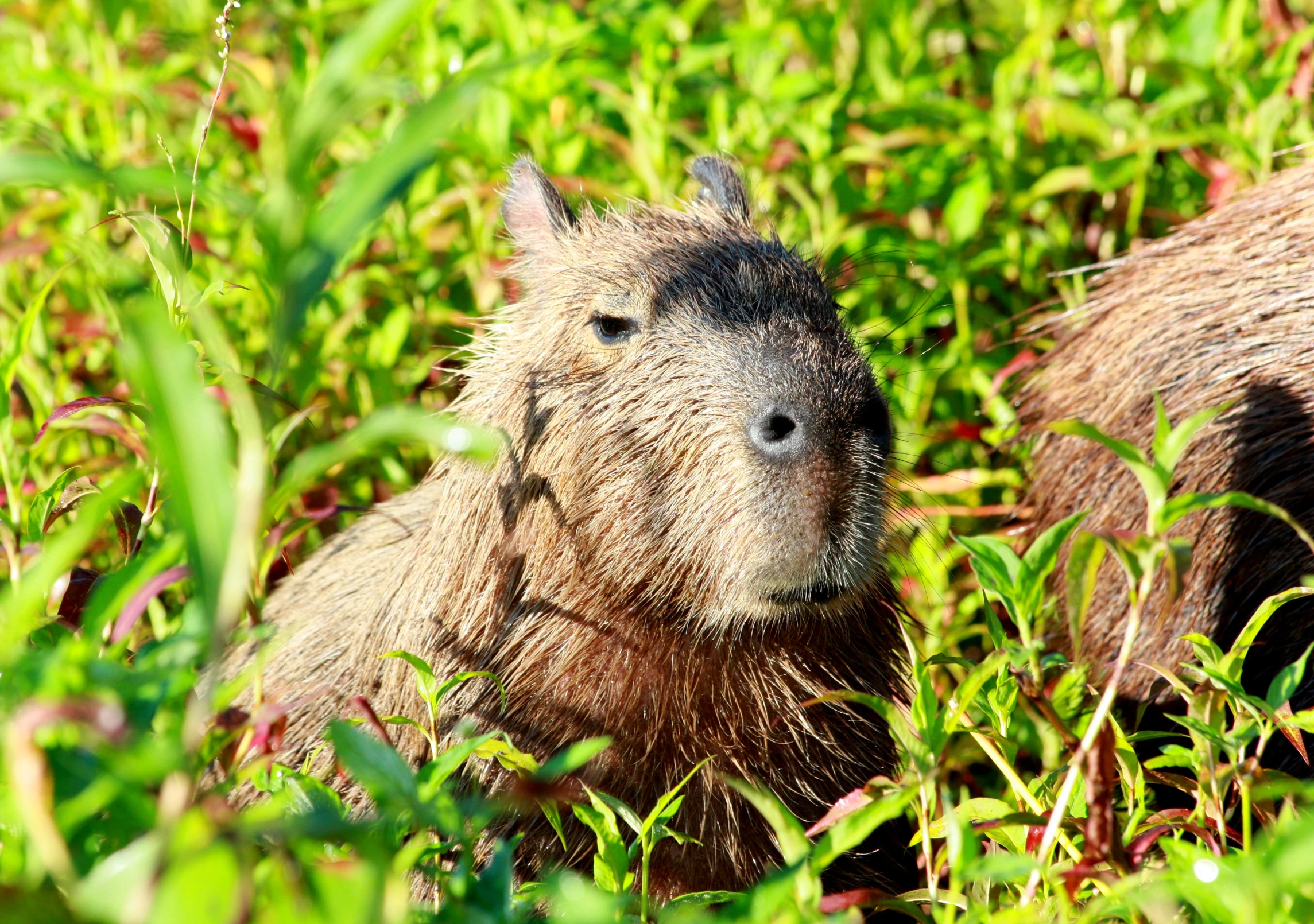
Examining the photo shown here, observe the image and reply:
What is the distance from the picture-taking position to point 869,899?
175 centimetres

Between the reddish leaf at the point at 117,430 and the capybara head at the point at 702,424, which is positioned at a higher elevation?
the reddish leaf at the point at 117,430

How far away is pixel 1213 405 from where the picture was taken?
2.81 meters

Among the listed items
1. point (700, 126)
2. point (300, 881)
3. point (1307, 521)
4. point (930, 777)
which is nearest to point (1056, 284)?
point (700, 126)

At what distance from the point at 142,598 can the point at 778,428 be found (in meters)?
1.14

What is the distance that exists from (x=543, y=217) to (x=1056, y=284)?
2.03 m

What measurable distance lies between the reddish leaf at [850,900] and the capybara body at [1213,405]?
1226mm

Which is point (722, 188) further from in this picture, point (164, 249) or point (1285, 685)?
point (1285, 685)

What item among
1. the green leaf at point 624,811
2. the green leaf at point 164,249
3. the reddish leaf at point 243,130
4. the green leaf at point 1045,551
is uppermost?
the reddish leaf at point 243,130

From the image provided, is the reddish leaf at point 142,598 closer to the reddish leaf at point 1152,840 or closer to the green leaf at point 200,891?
the green leaf at point 200,891

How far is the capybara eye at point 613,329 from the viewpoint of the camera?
2.55m

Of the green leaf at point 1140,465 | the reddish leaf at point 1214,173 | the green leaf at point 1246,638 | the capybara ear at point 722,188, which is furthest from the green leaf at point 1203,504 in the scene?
the reddish leaf at point 1214,173

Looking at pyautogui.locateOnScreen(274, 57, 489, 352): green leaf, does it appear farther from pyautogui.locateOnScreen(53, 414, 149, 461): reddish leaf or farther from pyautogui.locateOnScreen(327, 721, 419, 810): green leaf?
pyautogui.locateOnScreen(53, 414, 149, 461): reddish leaf

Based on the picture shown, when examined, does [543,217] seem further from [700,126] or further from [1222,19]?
[1222,19]

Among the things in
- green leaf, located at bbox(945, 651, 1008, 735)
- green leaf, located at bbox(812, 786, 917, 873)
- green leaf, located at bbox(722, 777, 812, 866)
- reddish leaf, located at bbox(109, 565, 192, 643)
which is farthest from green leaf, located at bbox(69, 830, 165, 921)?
green leaf, located at bbox(945, 651, 1008, 735)
